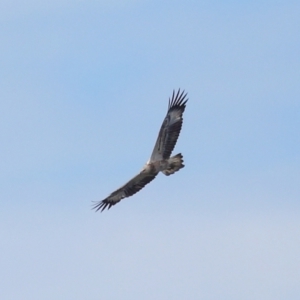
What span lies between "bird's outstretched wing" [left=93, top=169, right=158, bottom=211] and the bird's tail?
31.2 inches

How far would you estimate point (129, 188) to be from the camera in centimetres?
4653

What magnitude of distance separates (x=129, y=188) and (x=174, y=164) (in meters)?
2.50

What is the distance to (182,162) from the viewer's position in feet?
147

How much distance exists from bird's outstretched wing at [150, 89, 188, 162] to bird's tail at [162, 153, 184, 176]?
0.78ft

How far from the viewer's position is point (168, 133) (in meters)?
44.9

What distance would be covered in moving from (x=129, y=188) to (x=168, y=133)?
9.81 ft

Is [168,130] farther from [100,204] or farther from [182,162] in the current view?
[100,204]

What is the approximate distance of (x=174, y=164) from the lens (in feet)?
147

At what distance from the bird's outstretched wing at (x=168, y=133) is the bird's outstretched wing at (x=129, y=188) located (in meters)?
0.83

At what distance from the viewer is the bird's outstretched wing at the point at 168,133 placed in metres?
44.9

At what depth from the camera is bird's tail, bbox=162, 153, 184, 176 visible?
4480 centimetres

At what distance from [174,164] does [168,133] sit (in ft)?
3.77

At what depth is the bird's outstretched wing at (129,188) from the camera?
151ft

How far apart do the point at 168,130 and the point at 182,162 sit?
50.2 inches
